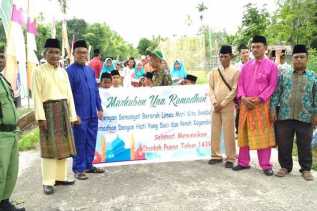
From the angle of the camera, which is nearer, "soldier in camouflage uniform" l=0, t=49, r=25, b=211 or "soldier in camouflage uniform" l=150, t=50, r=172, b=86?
"soldier in camouflage uniform" l=0, t=49, r=25, b=211

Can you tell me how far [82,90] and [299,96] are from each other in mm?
2913

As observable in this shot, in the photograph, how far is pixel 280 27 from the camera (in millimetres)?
21953

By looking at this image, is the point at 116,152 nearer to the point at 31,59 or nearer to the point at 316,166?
the point at 316,166

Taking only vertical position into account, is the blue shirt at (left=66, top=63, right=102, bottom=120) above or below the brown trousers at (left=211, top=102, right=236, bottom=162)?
above

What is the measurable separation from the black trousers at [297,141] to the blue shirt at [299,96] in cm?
13

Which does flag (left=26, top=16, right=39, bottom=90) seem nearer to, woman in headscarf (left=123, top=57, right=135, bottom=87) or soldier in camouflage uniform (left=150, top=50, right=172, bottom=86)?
woman in headscarf (left=123, top=57, right=135, bottom=87)

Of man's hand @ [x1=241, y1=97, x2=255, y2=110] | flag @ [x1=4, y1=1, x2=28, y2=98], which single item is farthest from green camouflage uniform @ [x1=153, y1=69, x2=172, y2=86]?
flag @ [x1=4, y1=1, x2=28, y2=98]

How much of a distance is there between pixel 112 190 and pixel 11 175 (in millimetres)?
1267

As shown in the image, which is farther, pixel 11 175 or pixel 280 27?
pixel 280 27

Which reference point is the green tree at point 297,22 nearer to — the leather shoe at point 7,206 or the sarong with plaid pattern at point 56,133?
the sarong with plaid pattern at point 56,133

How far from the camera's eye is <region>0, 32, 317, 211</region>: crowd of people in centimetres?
520

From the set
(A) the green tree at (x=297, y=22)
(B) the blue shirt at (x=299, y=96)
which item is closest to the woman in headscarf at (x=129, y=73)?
(B) the blue shirt at (x=299, y=96)

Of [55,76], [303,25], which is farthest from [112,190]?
[303,25]

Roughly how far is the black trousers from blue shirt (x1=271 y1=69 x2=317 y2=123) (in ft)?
0.43
